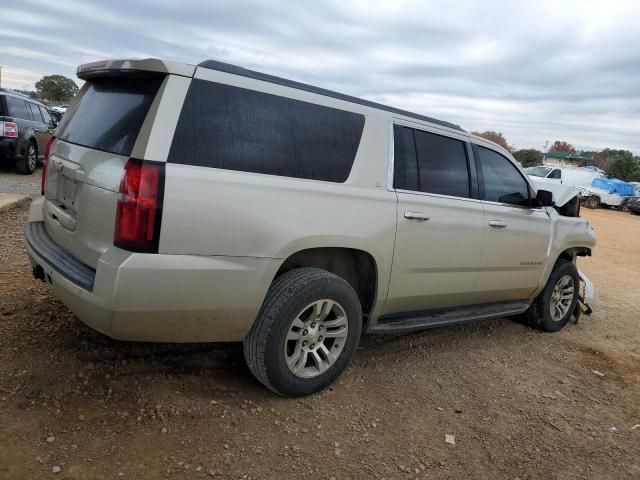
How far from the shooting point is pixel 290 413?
124 inches

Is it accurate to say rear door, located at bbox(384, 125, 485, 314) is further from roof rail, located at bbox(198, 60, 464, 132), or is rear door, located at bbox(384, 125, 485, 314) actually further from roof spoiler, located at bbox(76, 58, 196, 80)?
roof spoiler, located at bbox(76, 58, 196, 80)

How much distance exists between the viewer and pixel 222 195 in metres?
2.70

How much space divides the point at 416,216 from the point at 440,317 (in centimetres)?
95

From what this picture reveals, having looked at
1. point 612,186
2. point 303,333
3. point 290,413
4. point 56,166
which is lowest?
point 290,413

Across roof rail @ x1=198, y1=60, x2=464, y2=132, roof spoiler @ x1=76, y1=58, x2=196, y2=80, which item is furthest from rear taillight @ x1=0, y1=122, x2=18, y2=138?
roof rail @ x1=198, y1=60, x2=464, y2=132

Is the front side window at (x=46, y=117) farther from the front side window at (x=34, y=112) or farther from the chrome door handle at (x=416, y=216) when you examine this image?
the chrome door handle at (x=416, y=216)

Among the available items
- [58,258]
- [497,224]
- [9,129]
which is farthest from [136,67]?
[9,129]

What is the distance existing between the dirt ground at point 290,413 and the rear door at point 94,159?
0.79 metres

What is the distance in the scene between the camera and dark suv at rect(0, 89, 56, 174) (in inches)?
444

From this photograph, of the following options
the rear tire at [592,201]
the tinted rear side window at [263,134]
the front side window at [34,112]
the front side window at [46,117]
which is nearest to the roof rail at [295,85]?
the tinted rear side window at [263,134]

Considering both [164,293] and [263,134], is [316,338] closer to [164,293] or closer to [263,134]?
[164,293]

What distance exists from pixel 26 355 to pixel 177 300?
136cm

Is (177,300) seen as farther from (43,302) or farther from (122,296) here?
(43,302)

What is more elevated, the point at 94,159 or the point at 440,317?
the point at 94,159
